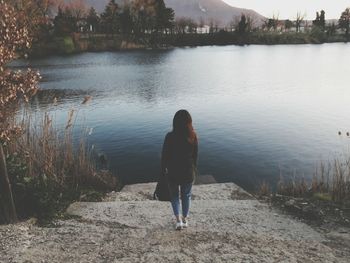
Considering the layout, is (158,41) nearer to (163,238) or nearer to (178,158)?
(178,158)

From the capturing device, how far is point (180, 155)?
667 centimetres

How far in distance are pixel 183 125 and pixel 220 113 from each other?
19.2 metres

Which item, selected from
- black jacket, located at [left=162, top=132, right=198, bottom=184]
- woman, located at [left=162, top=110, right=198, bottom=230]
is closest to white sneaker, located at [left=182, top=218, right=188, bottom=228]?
woman, located at [left=162, top=110, right=198, bottom=230]

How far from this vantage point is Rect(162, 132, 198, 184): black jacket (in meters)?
6.64

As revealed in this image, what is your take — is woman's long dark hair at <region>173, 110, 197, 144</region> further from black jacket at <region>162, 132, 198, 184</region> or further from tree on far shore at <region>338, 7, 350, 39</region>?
tree on far shore at <region>338, 7, 350, 39</region>

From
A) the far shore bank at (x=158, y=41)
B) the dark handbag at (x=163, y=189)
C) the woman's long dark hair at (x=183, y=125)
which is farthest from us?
the far shore bank at (x=158, y=41)

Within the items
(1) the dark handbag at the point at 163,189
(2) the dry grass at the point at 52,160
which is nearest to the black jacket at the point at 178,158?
(1) the dark handbag at the point at 163,189

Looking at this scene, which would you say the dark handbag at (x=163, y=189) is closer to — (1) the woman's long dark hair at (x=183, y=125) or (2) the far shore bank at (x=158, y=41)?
(1) the woman's long dark hair at (x=183, y=125)

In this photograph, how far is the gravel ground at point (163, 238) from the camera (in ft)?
19.9

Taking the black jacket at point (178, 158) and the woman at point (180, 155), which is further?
the black jacket at point (178, 158)

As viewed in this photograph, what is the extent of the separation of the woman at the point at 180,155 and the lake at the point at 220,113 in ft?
25.1

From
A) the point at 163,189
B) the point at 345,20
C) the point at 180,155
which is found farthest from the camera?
the point at 345,20

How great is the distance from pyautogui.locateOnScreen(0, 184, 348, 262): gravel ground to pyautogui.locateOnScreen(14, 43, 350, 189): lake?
6254 millimetres

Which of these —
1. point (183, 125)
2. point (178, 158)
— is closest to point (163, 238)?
point (178, 158)
